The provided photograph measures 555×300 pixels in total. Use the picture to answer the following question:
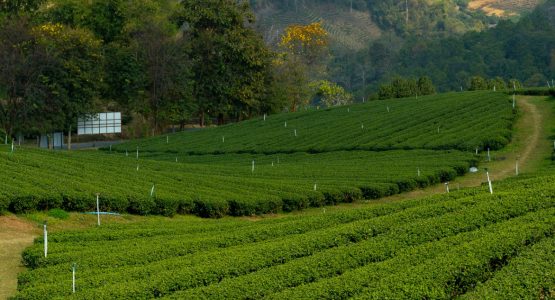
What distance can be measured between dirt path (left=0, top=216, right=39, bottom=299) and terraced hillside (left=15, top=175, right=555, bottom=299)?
2.03ft

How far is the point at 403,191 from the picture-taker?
149 ft

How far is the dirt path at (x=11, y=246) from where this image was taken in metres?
23.1

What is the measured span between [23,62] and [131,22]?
19.1 metres

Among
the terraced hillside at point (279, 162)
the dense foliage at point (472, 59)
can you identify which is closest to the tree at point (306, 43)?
the dense foliage at point (472, 59)

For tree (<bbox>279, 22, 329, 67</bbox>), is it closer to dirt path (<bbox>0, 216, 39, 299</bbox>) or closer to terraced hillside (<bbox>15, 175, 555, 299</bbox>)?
dirt path (<bbox>0, 216, 39, 299</bbox>)

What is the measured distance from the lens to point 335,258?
20.6 meters

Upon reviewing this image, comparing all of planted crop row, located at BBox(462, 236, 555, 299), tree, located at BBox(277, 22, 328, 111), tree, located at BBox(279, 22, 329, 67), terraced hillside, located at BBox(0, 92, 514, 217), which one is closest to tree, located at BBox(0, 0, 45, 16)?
terraced hillside, located at BBox(0, 92, 514, 217)

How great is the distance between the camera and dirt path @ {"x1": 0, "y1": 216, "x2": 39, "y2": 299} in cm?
2311

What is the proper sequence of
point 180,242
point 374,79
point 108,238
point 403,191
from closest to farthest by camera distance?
1. point 180,242
2. point 108,238
3. point 403,191
4. point 374,79

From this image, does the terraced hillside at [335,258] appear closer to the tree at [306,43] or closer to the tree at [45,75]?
the tree at [45,75]

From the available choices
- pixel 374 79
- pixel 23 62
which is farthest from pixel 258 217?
pixel 374 79

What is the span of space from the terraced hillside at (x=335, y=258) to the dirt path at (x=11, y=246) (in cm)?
62

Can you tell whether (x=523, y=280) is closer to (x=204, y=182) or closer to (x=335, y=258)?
(x=335, y=258)

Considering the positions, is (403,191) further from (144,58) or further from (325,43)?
(325,43)
